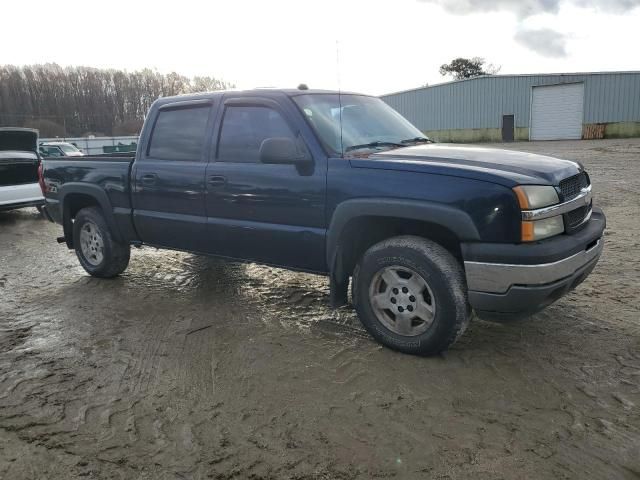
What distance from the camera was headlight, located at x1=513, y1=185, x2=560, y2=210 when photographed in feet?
9.75

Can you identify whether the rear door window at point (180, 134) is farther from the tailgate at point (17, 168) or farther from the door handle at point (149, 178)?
the tailgate at point (17, 168)

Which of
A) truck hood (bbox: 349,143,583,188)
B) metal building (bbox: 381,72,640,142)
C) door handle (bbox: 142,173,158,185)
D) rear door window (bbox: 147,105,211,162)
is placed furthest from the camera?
metal building (bbox: 381,72,640,142)

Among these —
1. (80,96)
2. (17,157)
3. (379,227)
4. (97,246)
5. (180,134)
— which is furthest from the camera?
(80,96)

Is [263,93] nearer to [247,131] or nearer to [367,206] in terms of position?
[247,131]

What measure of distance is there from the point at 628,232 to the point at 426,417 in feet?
17.8

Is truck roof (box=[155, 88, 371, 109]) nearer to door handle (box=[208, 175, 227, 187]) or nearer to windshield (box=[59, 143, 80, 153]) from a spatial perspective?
door handle (box=[208, 175, 227, 187])

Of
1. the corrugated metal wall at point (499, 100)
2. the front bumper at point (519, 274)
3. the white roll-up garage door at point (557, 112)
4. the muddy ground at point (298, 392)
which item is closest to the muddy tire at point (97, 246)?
the muddy ground at point (298, 392)

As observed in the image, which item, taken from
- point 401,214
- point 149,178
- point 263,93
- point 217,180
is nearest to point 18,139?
point 149,178

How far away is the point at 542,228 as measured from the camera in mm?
3066

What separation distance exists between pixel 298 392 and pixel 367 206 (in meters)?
1.30

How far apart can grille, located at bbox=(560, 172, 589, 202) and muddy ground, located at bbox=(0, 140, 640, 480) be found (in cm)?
107

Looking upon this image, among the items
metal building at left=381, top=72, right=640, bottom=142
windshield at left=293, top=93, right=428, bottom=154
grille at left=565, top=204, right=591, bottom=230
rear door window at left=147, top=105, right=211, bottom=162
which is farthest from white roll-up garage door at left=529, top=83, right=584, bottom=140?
rear door window at left=147, top=105, right=211, bottom=162

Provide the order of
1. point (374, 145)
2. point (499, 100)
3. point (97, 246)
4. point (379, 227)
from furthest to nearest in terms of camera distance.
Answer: point (499, 100) → point (97, 246) → point (374, 145) → point (379, 227)

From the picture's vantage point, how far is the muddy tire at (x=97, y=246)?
543 centimetres
